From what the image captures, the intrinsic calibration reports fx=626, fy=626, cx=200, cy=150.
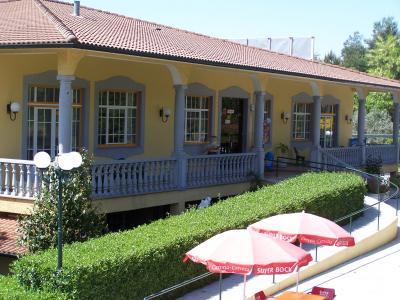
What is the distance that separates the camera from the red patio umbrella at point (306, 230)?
30.9ft

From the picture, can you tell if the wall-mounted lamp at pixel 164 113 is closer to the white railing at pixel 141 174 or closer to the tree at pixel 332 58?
the white railing at pixel 141 174

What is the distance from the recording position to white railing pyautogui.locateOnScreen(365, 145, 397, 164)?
82.8 ft

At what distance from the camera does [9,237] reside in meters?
12.0

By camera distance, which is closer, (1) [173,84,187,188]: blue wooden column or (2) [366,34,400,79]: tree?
(1) [173,84,187,188]: blue wooden column

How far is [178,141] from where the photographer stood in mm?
15352

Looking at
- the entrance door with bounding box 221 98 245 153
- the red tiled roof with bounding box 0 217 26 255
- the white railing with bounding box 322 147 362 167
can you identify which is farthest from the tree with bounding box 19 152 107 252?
the white railing with bounding box 322 147 362 167

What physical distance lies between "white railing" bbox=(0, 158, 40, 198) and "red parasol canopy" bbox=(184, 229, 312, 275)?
540cm

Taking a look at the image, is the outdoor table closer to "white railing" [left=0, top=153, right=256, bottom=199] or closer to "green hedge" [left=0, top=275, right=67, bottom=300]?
"green hedge" [left=0, top=275, right=67, bottom=300]

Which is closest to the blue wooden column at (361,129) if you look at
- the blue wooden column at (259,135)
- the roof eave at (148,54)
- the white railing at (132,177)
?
the roof eave at (148,54)

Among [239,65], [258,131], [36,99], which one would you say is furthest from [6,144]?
[258,131]

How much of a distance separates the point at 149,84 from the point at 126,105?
950 mm

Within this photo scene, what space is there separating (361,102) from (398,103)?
9.29ft

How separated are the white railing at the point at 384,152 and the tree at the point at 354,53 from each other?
2335 inches

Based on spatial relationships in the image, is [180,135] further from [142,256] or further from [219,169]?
[142,256]
